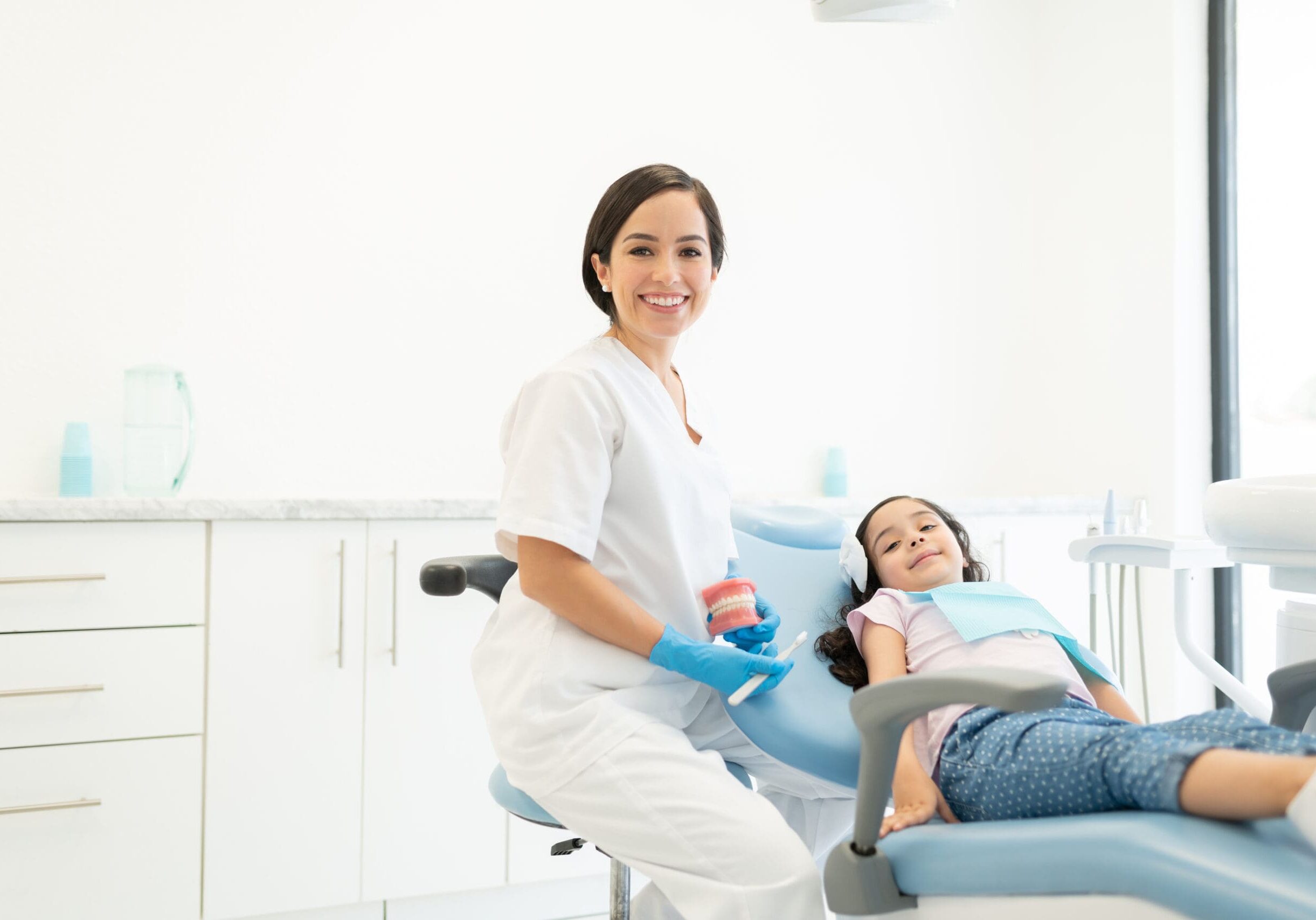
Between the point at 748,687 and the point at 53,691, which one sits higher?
the point at 748,687

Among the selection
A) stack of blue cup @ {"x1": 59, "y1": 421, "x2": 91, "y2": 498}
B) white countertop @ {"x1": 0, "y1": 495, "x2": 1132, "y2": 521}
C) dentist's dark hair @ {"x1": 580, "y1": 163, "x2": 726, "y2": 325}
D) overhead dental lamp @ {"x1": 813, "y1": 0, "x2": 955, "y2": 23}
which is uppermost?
overhead dental lamp @ {"x1": 813, "y1": 0, "x2": 955, "y2": 23}

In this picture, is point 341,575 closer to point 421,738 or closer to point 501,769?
point 421,738

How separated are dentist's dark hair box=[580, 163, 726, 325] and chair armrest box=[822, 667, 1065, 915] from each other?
0.77m

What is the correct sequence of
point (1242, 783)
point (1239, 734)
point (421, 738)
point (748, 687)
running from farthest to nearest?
point (421, 738)
point (748, 687)
point (1239, 734)
point (1242, 783)

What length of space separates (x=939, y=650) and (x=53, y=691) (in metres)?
1.55

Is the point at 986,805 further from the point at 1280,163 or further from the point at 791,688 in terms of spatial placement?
the point at 1280,163

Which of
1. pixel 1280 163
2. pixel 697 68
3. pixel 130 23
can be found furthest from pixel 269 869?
pixel 1280 163

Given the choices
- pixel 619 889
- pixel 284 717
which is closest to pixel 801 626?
pixel 619 889

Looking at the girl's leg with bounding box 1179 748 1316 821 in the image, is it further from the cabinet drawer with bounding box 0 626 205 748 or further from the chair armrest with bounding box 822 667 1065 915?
the cabinet drawer with bounding box 0 626 205 748

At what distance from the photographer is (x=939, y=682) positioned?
90cm

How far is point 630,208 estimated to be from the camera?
56.8 inches

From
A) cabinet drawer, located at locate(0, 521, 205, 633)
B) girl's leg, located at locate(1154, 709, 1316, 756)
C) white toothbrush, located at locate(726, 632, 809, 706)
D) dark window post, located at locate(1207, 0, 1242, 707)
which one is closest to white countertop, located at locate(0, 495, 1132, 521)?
cabinet drawer, located at locate(0, 521, 205, 633)

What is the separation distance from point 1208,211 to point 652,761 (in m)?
2.57

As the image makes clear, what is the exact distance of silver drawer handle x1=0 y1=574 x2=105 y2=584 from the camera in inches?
72.3
